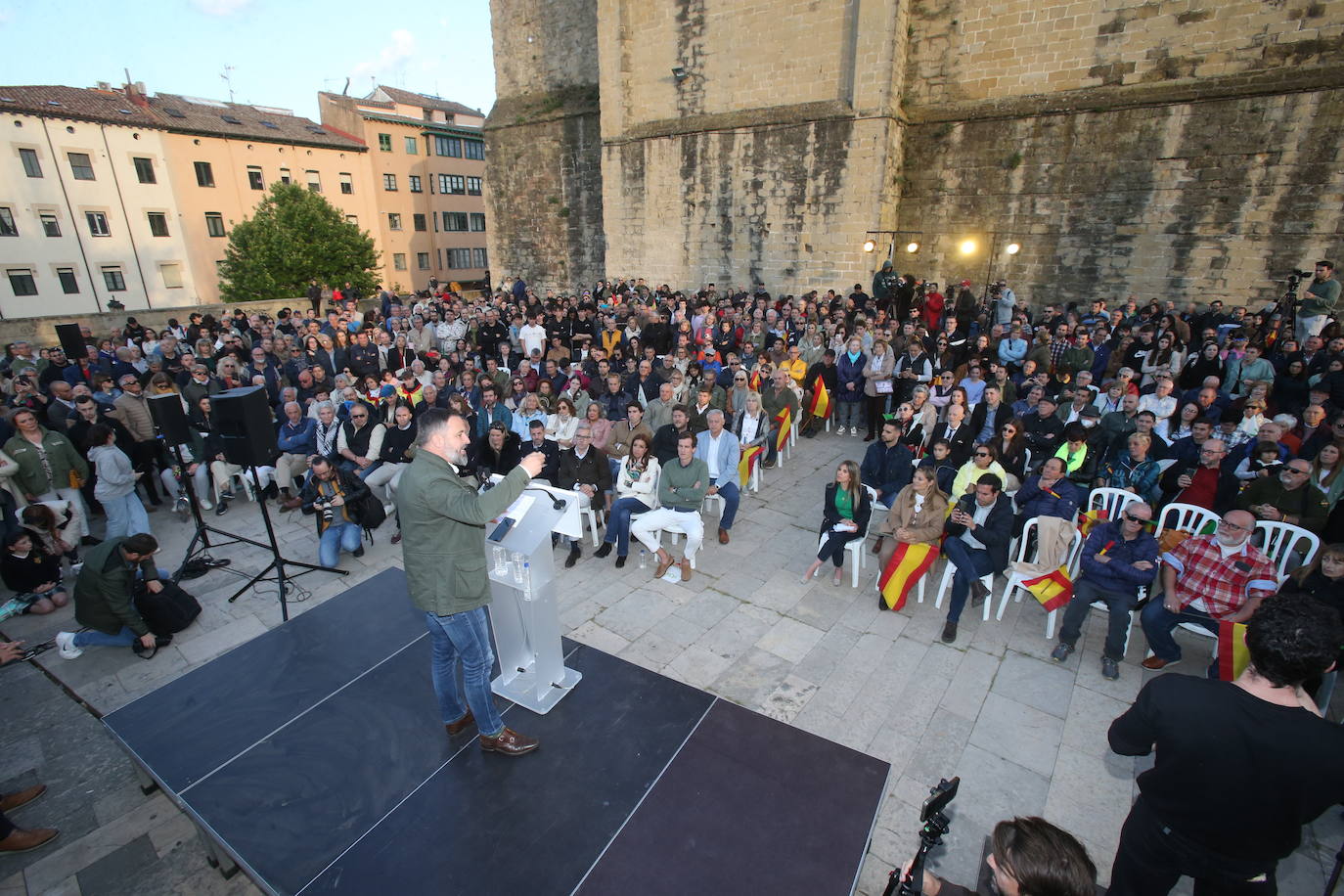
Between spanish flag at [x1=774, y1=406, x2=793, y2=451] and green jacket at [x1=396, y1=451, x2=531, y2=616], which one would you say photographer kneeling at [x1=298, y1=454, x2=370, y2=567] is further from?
spanish flag at [x1=774, y1=406, x2=793, y2=451]

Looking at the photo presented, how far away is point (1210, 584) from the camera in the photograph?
407 centimetres

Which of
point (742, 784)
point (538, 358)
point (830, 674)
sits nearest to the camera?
point (742, 784)

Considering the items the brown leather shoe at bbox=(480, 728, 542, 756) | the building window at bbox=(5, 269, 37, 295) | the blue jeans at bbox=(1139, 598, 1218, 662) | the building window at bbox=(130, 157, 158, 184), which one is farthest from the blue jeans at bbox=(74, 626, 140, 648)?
the building window at bbox=(130, 157, 158, 184)

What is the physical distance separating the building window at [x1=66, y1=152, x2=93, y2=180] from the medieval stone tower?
67.0ft

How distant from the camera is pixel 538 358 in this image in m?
10.2

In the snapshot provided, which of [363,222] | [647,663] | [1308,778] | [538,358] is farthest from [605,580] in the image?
[363,222]

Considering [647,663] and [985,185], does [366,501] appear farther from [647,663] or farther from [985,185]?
[985,185]

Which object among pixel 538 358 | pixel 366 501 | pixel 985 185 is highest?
pixel 985 185

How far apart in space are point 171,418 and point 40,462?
138 cm

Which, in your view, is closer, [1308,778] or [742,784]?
[1308,778]

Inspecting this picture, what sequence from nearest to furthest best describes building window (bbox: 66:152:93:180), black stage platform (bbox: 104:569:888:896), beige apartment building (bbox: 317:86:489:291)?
black stage platform (bbox: 104:569:888:896) < building window (bbox: 66:152:93:180) < beige apartment building (bbox: 317:86:489:291)

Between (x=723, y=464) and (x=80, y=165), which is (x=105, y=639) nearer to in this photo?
(x=723, y=464)

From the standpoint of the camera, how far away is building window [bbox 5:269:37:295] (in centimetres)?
2231

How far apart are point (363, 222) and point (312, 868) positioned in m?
36.9
